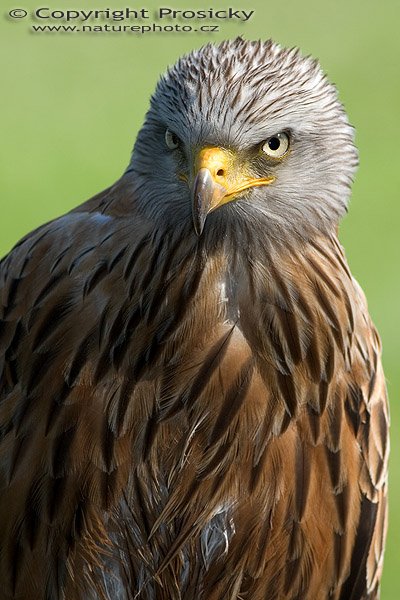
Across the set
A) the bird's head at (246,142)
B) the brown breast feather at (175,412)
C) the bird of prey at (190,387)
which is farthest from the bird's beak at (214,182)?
the brown breast feather at (175,412)

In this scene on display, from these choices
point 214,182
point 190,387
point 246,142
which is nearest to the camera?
point 214,182

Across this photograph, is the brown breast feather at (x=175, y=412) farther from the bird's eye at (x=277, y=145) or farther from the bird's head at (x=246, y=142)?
the bird's eye at (x=277, y=145)

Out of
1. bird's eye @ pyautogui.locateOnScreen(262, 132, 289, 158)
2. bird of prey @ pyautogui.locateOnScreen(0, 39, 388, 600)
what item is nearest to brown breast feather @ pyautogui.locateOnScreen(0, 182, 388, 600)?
bird of prey @ pyautogui.locateOnScreen(0, 39, 388, 600)

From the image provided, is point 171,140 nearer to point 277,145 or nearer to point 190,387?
point 277,145

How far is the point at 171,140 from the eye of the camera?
4168 millimetres

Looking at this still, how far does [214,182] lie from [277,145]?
11.3 inches

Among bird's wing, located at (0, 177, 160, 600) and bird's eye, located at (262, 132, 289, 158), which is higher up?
bird's eye, located at (262, 132, 289, 158)

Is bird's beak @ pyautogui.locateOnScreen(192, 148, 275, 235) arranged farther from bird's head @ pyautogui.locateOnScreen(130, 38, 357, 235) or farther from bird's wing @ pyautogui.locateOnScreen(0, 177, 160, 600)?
bird's wing @ pyautogui.locateOnScreen(0, 177, 160, 600)

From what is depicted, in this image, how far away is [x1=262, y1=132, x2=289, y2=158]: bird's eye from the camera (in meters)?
4.15

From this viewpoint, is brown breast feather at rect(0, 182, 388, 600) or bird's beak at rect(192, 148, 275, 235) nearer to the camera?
bird's beak at rect(192, 148, 275, 235)

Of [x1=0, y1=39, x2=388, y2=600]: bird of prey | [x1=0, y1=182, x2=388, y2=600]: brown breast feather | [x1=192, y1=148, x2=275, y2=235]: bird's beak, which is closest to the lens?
[x1=192, y1=148, x2=275, y2=235]: bird's beak

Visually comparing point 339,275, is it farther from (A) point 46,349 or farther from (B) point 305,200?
(A) point 46,349

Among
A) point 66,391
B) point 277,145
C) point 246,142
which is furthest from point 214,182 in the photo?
point 66,391

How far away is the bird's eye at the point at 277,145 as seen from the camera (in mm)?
4152
